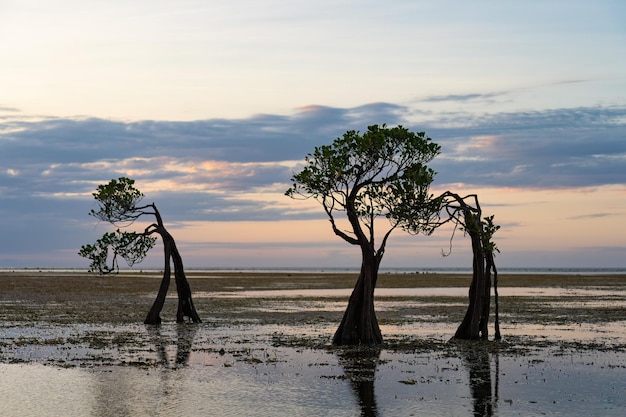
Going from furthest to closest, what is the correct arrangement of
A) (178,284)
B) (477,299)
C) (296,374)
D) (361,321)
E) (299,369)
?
(178,284) → (477,299) → (361,321) → (299,369) → (296,374)

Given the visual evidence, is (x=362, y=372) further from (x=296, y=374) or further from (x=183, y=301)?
(x=183, y=301)

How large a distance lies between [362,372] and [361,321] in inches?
332

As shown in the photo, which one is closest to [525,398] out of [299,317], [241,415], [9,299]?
[241,415]

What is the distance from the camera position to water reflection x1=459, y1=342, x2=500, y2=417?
21.6m

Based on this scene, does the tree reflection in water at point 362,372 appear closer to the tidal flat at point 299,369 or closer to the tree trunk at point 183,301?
the tidal flat at point 299,369

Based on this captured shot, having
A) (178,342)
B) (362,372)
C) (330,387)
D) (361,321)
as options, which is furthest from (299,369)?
(178,342)

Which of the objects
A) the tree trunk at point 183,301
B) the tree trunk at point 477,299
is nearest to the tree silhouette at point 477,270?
the tree trunk at point 477,299

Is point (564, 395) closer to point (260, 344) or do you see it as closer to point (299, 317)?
point (260, 344)

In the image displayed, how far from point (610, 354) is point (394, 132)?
43.9 ft

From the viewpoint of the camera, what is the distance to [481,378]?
26625mm

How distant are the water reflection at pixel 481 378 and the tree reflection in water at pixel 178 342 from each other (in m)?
10.8

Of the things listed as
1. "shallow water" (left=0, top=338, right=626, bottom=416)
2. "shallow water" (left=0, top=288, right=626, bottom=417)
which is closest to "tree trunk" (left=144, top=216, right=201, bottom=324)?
"shallow water" (left=0, top=288, right=626, bottom=417)

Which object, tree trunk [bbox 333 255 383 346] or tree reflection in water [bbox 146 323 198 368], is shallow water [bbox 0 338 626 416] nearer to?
tree reflection in water [bbox 146 323 198 368]

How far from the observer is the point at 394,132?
119 ft
